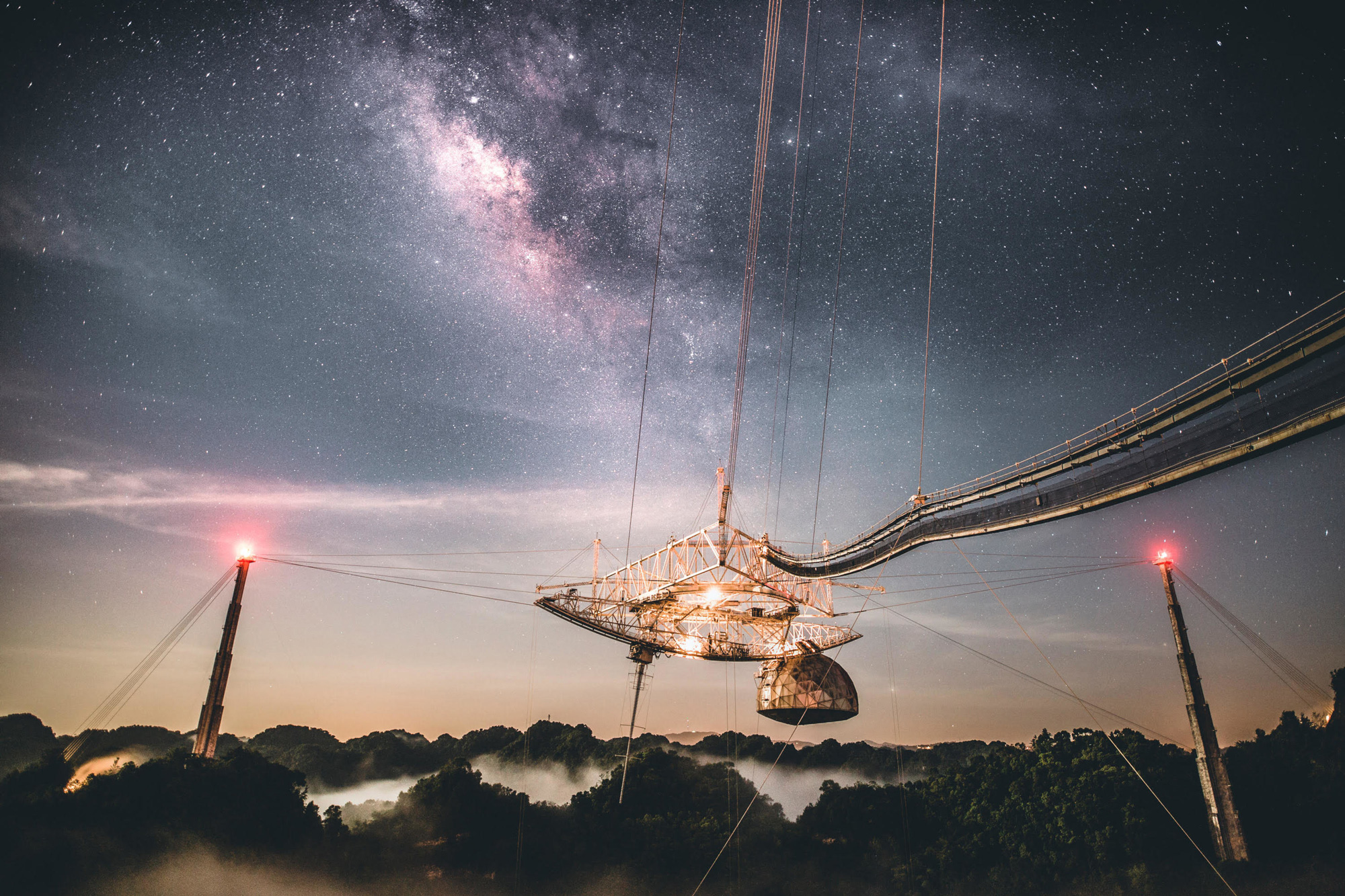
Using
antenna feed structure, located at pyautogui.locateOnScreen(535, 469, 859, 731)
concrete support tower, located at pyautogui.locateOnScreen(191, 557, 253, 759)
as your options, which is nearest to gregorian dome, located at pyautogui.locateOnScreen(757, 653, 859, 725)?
antenna feed structure, located at pyautogui.locateOnScreen(535, 469, 859, 731)

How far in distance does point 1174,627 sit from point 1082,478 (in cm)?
1709

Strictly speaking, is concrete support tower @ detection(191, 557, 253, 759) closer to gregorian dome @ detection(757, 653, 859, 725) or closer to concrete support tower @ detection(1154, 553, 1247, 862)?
gregorian dome @ detection(757, 653, 859, 725)

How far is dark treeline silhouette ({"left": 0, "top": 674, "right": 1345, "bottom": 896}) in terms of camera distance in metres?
25.8

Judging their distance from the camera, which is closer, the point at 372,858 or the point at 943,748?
the point at 372,858

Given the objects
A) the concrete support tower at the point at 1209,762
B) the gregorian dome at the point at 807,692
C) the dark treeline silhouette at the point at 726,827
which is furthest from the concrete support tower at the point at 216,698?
the concrete support tower at the point at 1209,762

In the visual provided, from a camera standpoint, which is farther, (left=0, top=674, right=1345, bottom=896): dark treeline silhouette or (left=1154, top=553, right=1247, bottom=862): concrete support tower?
(left=0, top=674, right=1345, bottom=896): dark treeline silhouette

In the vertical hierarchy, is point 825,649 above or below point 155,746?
above

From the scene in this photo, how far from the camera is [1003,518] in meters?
15.0

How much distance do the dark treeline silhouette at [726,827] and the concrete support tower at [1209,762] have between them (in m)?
1.09

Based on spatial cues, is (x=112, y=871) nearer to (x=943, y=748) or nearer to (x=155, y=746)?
(x=155, y=746)

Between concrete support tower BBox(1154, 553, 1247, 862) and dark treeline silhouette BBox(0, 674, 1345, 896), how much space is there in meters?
1.09

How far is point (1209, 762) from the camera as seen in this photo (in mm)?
23594

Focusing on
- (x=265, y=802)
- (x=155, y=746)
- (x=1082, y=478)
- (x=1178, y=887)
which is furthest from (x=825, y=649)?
(x=155, y=746)

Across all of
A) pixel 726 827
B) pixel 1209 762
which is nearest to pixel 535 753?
pixel 726 827
